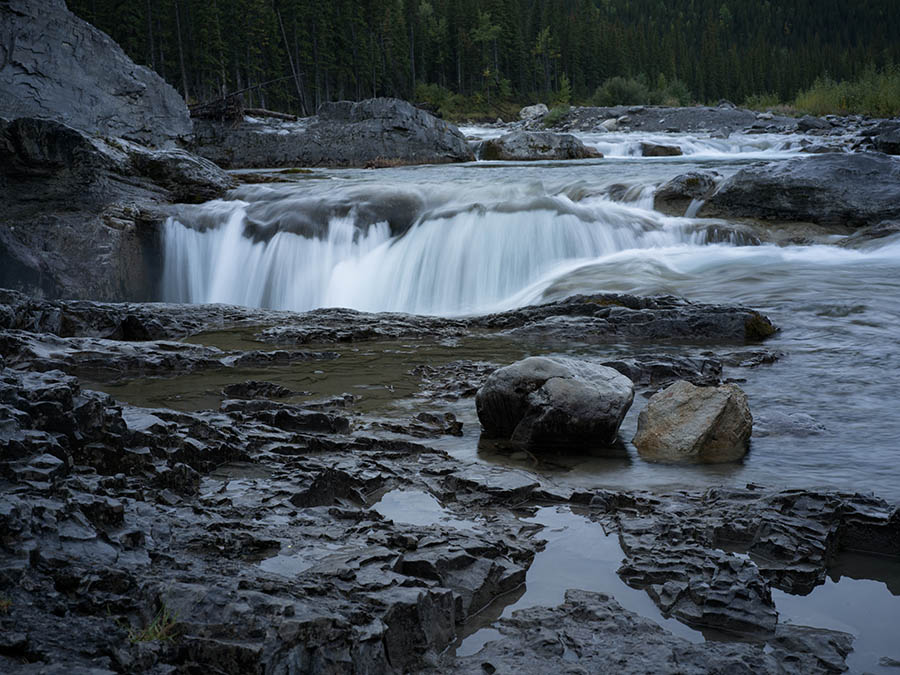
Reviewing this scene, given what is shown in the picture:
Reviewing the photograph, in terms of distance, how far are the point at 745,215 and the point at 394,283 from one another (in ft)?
21.7

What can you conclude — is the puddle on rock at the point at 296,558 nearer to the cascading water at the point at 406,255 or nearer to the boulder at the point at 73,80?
the cascading water at the point at 406,255

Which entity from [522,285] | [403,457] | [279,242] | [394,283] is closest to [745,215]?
[522,285]

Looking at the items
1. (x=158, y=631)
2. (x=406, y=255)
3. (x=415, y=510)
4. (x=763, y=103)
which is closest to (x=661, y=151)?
(x=406, y=255)

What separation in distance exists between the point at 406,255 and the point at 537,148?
1894cm

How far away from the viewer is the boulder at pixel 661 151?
31484 millimetres

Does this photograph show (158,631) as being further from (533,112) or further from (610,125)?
(533,112)

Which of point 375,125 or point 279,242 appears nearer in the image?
point 279,242

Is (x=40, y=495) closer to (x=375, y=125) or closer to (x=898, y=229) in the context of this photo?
(x=898, y=229)

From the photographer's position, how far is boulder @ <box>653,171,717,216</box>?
581 inches

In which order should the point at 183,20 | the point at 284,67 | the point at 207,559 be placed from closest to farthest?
the point at 207,559, the point at 183,20, the point at 284,67

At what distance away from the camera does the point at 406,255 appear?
44.5 feet

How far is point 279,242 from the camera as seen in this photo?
1381cm

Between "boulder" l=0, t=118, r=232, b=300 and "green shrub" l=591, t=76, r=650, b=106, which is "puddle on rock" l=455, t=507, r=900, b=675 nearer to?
"boulder" l=0, t=118, r=232, b=300

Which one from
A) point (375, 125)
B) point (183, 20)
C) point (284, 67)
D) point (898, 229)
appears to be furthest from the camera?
point (284, 67)
